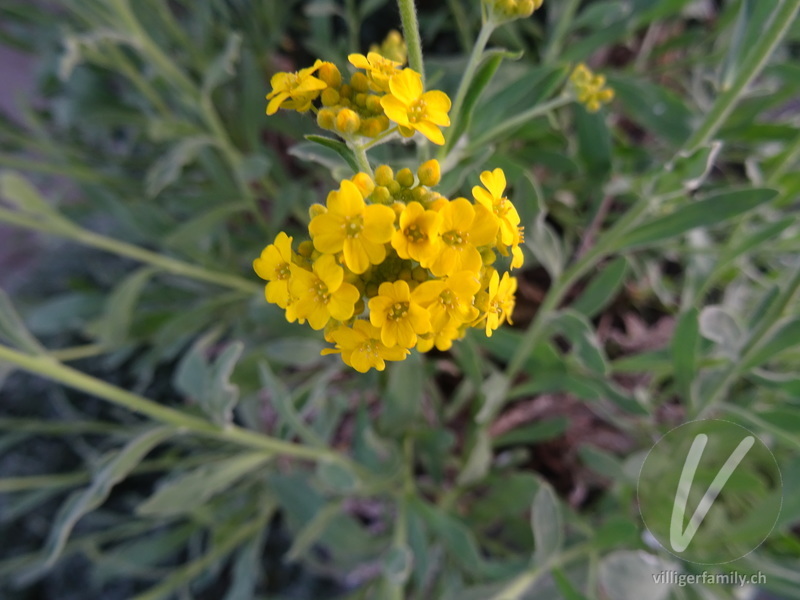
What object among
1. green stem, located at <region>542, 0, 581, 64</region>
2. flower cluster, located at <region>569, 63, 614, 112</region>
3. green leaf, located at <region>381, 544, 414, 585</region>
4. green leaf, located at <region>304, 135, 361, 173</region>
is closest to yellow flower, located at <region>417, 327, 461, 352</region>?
green leaf, located at <region>304, 135, 361, 173</region>

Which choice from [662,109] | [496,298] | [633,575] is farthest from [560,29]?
[633,575]

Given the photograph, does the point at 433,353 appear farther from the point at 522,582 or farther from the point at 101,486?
the point at 101,486

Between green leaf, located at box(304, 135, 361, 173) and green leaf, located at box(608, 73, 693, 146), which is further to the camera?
green leaf, located at box(608, 73, 693, 146)

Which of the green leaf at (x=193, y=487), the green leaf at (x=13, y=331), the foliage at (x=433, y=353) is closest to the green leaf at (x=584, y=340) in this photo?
the foliage at (x=433, y=353)

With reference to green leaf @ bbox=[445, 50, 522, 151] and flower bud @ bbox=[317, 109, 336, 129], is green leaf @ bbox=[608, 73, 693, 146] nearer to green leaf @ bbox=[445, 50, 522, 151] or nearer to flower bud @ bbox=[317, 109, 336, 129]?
green leaf @ bbox=[445, 50, 522, 151]

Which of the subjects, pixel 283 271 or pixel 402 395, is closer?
pixel 283 271

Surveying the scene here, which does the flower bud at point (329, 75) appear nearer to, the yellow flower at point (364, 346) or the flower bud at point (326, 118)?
the flower bud at point (326, 118)
